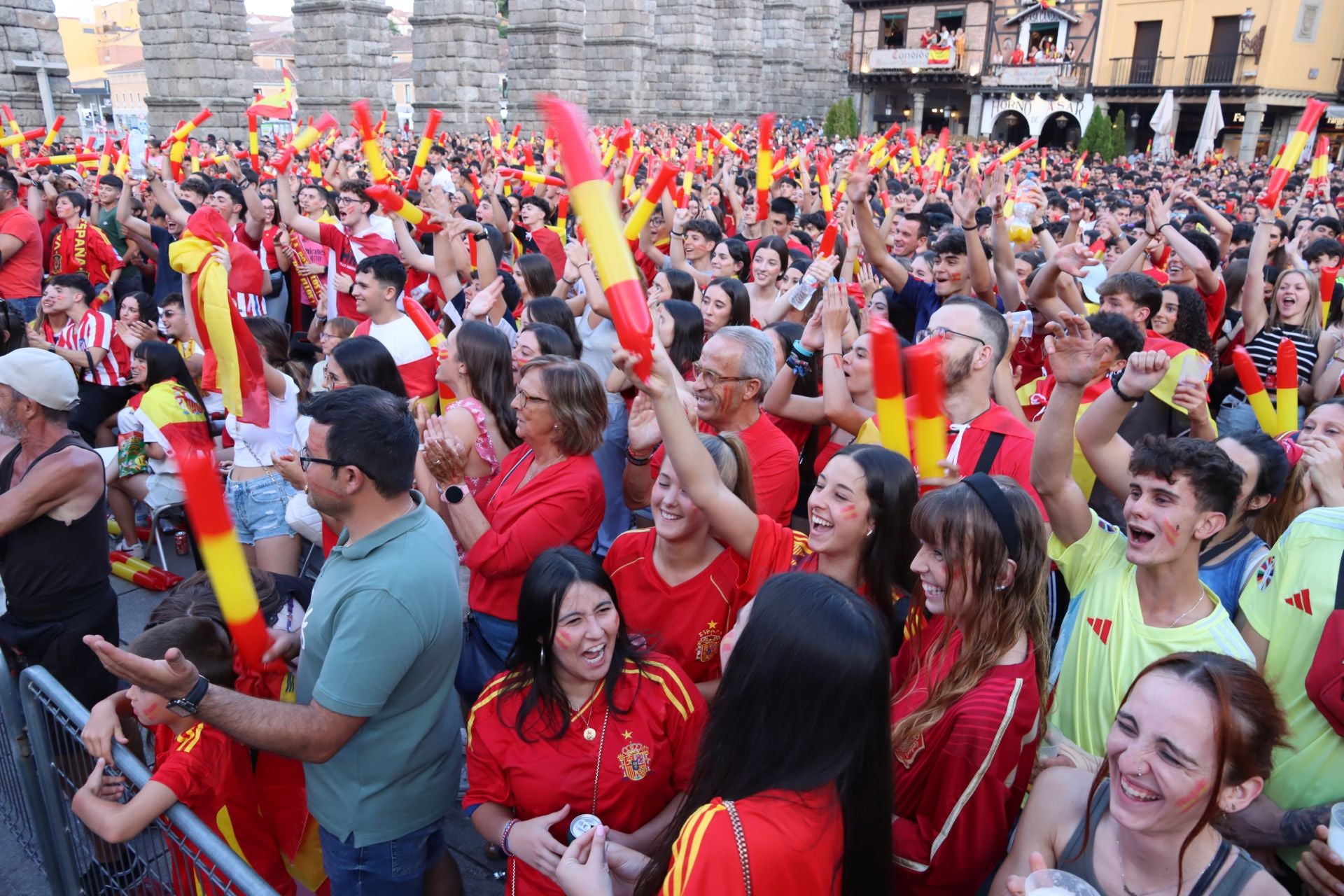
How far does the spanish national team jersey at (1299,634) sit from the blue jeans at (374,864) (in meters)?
2.18

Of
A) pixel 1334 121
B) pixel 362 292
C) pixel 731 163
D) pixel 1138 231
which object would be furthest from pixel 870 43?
pixel 362 292

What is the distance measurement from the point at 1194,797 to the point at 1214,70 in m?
42.0

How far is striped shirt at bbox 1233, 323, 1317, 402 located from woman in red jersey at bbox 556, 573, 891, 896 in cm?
414

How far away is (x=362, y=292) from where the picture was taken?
4809 mm

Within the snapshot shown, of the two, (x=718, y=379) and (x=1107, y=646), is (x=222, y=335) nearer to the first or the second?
(x=718, y=379)

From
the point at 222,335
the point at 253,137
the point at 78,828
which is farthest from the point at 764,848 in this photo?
the point at 253,137

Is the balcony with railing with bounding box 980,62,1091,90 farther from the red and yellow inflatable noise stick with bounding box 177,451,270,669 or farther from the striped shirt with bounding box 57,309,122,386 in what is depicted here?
the red and yellow inflatable noise stick with bounding box 177,451,270,669

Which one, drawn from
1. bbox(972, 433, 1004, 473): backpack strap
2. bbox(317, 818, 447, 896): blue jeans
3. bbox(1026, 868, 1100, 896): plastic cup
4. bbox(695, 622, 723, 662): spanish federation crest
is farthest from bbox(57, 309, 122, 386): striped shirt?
bbox(1026, 868, 1100, 896): plastic cup

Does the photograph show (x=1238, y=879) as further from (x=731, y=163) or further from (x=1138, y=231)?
(x=731, y=163)

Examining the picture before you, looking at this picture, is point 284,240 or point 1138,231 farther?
point 284,240

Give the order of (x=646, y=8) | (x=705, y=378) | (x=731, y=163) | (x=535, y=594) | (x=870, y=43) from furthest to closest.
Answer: (x=870, y=43)
(x=646, y=8)
(x=731, y=163)
(x=705, y=378)
(x=535, y=594)

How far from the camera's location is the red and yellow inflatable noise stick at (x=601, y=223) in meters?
2.10

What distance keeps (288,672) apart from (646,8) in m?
28.0

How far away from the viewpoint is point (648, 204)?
16.3ft
